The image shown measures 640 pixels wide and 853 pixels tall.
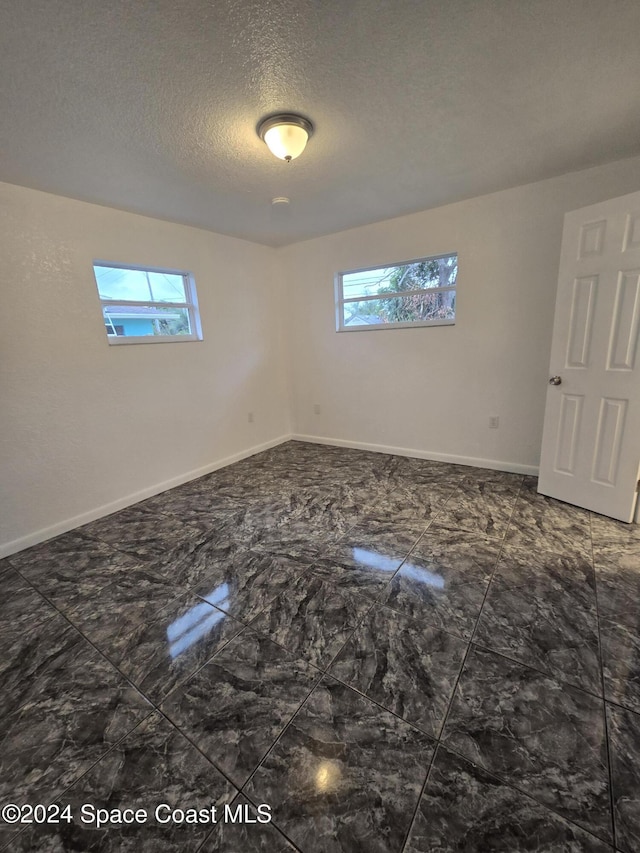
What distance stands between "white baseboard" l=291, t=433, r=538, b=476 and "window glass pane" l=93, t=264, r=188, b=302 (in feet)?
7.73

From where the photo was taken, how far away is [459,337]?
346 centimetres

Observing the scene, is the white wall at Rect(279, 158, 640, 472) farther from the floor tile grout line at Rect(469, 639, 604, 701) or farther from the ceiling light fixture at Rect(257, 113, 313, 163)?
the floor tile grout line at Rect(469, 639, 604, 701)

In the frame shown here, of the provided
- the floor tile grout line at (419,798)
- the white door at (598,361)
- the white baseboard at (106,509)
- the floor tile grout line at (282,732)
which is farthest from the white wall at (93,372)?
the white door at (598,361)

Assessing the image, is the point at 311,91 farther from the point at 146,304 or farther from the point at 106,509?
the point at 106,509

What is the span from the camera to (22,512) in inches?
101

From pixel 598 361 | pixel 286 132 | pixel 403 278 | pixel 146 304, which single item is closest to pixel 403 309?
pixel 403 278

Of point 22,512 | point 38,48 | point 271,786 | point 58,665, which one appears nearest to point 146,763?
point 271,786

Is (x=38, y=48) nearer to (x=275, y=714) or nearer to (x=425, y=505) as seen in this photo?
(x=275, y=714)

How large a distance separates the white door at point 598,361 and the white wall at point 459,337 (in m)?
0.50

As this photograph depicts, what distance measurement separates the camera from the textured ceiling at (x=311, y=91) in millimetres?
1282

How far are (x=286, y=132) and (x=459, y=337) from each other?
233 cm

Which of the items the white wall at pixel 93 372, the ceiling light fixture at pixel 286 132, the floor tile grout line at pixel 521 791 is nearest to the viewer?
the floor tile grout line at pixel 521 791

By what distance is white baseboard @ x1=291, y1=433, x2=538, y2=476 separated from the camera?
339cm

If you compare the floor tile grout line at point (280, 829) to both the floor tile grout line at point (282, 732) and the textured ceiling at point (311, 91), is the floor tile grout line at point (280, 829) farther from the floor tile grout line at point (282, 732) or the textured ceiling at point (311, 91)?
the textured ceiling at point (311, 91)
